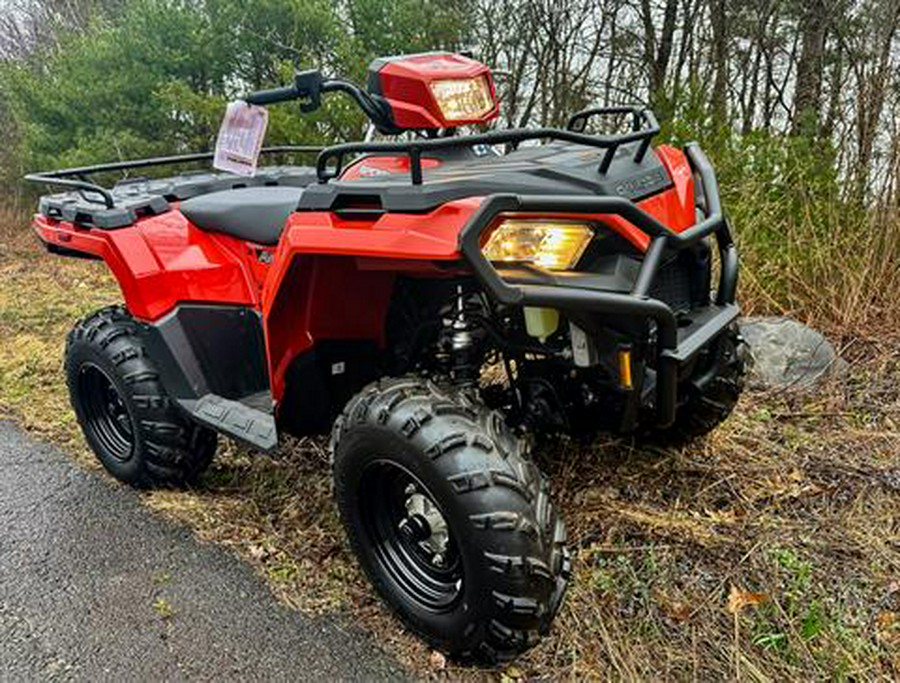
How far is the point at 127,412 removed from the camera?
2979mm

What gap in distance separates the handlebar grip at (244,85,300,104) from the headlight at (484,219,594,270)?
87 centimetres

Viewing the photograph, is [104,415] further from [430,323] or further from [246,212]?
[430,323]

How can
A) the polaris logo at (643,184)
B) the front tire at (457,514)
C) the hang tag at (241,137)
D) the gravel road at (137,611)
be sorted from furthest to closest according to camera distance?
the hang tag at (241,137)
the gravel road at (137,611)
the polaris logo at (643,184)
the front tire at (457,514)

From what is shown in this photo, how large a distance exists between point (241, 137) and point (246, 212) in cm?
44

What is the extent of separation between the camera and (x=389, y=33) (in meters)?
7.65

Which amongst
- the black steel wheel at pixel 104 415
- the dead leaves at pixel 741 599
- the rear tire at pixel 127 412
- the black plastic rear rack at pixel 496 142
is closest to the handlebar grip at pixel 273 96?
the black plastic rear rack at pixel 496 142

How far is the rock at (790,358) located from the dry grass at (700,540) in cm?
12

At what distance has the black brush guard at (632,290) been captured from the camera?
1.65 meters

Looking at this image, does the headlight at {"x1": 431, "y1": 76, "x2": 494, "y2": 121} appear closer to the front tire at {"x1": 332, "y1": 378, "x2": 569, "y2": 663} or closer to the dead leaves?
the front tire at {"x1": 332, "y1": 378, "x2": 569, "y2": 663}

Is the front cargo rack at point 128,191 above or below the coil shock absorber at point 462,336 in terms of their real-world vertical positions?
above

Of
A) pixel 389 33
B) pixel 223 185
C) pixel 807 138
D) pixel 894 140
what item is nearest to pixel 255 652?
pixel 223 185

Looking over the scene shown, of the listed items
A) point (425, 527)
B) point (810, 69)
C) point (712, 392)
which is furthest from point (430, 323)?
point (810, 69)

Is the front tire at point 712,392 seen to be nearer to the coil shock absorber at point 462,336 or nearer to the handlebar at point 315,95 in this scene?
the coil shock absorber at point 462,336

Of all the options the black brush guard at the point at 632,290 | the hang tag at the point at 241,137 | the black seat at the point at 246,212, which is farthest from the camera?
the black seat at the point at 246,212
